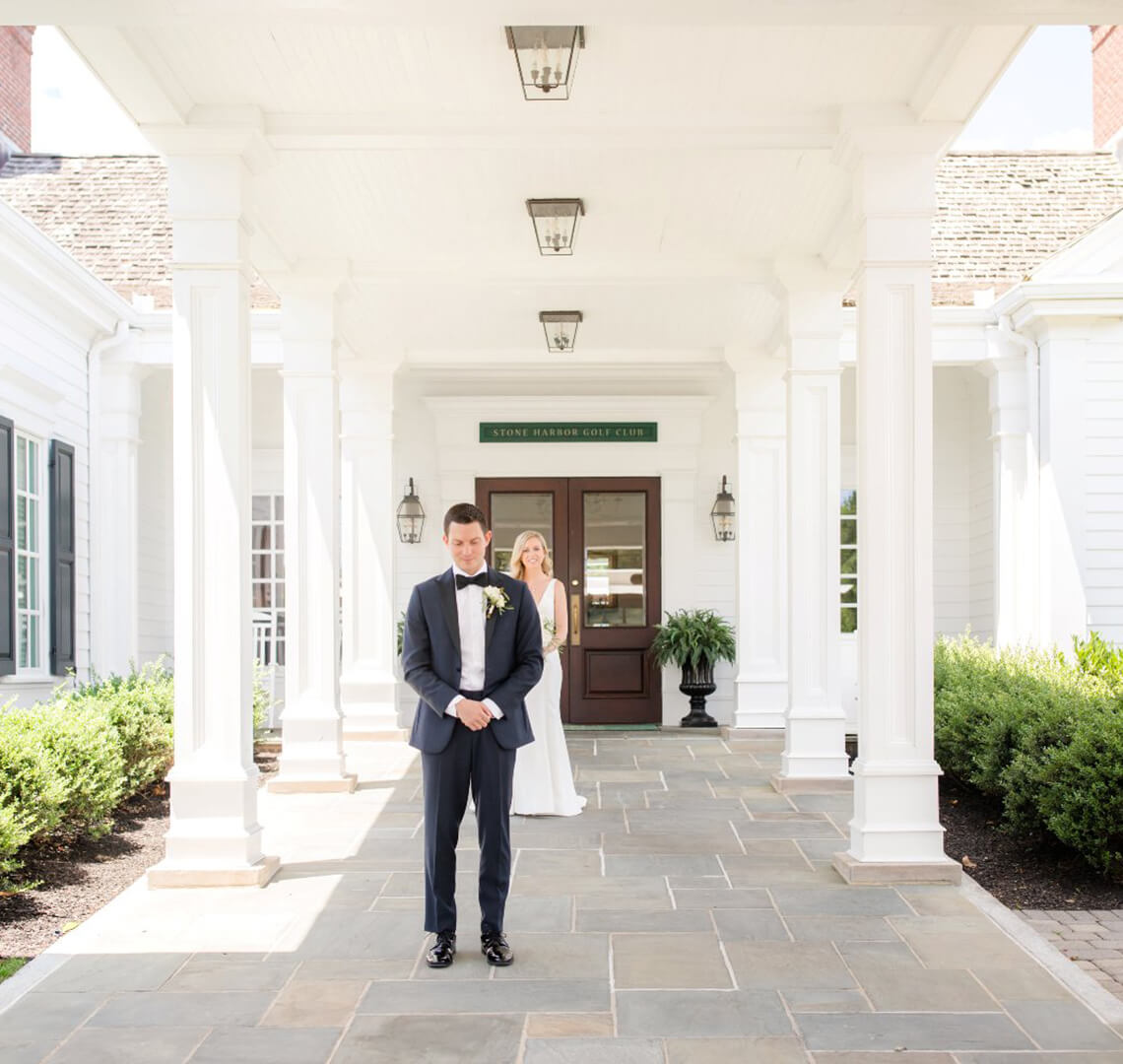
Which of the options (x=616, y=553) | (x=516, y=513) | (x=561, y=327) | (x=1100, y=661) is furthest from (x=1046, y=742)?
(x=516, y=513)

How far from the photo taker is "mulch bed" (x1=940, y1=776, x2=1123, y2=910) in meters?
5.93

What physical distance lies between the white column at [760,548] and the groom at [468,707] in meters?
7.20

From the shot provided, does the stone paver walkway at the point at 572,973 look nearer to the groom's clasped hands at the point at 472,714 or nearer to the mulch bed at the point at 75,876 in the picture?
the mulch bed at the point at 75,876

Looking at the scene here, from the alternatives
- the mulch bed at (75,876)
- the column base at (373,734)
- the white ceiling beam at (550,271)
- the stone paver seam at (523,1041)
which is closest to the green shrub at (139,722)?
the mulch bed at (75,876)

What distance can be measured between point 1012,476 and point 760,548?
242cm

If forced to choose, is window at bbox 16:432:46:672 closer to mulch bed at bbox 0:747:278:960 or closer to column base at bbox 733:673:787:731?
mulch bed at bbox 0:747:278:960

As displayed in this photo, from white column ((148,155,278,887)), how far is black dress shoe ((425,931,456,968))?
5.49 ft

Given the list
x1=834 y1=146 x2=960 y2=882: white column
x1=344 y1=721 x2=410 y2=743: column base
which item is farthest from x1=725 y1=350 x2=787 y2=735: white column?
x1=834 y1=146 x2=960 y2=882: white column

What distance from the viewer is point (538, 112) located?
20.5 ft

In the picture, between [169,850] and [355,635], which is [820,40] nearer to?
[169,850]

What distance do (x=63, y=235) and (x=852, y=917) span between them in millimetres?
10914

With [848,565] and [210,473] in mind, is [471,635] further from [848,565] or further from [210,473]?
[848,565]

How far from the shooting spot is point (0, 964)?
15.8ft

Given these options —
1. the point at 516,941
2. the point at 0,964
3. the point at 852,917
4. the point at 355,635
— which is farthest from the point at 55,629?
the point at 852,917
